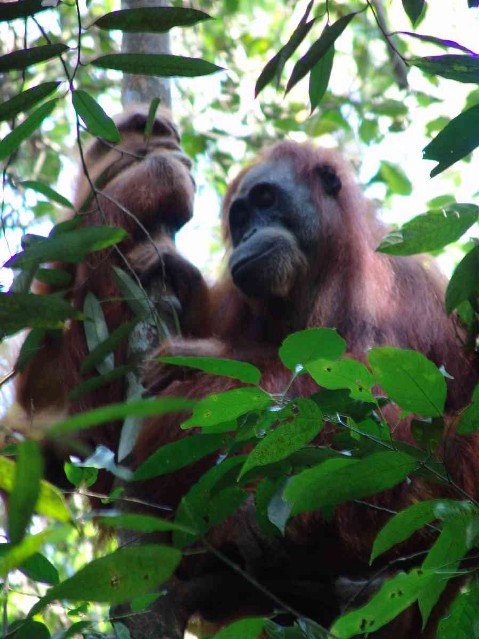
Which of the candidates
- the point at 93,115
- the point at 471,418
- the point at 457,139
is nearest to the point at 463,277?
the point at 457,139

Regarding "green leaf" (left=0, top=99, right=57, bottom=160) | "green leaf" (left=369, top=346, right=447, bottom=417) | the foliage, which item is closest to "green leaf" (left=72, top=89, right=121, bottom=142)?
the foliage

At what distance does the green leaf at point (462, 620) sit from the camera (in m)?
1.51

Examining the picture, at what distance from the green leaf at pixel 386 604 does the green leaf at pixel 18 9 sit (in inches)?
54.4

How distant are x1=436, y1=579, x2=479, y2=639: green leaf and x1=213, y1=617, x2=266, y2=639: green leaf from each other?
0.36m

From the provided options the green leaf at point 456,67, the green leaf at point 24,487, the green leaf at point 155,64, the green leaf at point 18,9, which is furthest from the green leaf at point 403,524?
the green leaf at point 18,9

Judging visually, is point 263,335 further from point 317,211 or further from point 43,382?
point 43,382

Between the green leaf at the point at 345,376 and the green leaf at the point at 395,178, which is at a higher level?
the green leaf at the point at 345,376

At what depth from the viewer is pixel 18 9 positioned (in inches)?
73.0

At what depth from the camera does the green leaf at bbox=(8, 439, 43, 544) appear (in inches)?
39.4

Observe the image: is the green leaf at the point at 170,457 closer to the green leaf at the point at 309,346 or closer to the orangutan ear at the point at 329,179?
the green leaf at the point at 309,346

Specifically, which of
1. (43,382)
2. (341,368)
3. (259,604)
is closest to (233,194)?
(43,382)

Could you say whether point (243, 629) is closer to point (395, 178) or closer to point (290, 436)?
point (290, 436)

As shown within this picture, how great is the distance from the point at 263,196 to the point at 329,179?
304 mm

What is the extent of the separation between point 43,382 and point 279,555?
1.20 m
